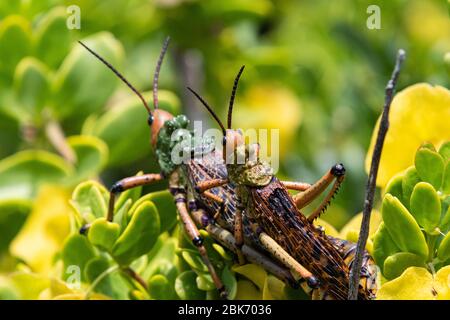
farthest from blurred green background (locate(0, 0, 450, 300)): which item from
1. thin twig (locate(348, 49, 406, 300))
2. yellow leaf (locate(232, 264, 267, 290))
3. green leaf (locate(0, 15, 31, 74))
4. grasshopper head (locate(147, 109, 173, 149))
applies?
thin twig (locate(348, 49, 406, 300))

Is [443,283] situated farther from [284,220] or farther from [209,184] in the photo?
[209,184]

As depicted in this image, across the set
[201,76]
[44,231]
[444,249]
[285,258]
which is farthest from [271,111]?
[444,249]

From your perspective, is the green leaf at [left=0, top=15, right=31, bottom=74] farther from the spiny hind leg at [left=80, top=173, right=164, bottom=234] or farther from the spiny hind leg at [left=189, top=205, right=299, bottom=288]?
the spiny hind leg at [left=189, top=205, right=299, bottom=288]

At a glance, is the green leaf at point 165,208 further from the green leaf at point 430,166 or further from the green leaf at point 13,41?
the green leaf at point 13,41

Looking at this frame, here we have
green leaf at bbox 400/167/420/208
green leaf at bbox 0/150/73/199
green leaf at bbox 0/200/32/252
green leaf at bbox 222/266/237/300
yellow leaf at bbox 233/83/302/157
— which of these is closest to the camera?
green leaf at bbox 400/167/420/208

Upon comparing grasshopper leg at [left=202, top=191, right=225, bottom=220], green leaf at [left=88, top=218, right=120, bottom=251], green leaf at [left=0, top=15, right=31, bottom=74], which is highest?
green leaf at [left=0, top=15, right=31, bottom=74]

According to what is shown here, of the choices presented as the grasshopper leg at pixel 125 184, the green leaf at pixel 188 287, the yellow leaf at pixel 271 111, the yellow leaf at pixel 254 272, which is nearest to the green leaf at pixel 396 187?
the yellow leaf at pixel 254 272

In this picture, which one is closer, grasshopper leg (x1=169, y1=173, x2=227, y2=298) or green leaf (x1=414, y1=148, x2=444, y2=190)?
green leaf (x1=414, y1=148, x2=444, y2=190)
